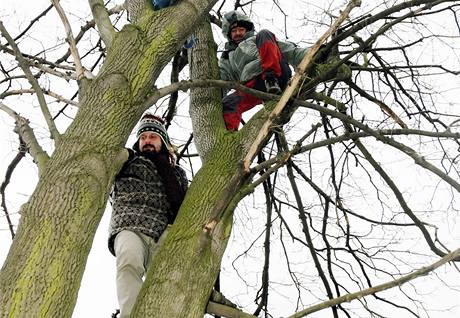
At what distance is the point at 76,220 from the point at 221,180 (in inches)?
38.3

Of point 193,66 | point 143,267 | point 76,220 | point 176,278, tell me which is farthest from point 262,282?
point 76,220

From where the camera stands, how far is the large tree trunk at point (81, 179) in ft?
7.43

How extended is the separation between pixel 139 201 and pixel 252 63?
1516 mm

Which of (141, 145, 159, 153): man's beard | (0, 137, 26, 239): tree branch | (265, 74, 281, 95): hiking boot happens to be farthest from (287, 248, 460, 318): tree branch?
(0, 137, 26, 239): tree branch

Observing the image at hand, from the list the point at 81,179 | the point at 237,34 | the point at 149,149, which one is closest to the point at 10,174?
the point at 149,149

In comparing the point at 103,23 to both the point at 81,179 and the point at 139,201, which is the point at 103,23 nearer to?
the point at 139,201

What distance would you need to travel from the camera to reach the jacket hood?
207 inches

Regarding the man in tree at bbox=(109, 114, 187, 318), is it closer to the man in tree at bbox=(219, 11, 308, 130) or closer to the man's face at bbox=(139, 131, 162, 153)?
the man's face at bbox=(139, 131, 162, 153)

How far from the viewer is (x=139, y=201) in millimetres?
3760

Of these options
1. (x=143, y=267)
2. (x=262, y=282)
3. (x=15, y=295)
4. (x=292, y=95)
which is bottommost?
(x=15, y=295)

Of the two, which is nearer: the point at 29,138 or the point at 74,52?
the point at 29,138

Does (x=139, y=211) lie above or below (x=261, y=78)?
below

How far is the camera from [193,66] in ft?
14.2

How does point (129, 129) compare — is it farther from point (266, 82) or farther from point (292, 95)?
point (266, 82)
